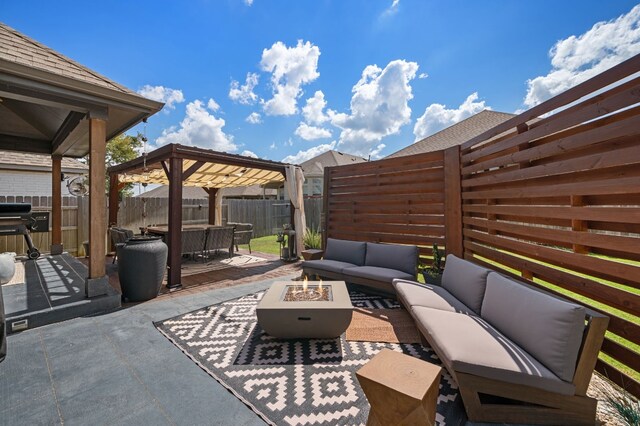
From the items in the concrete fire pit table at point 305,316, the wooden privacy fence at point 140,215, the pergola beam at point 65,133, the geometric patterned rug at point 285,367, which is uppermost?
the pergola beam at point 65,133

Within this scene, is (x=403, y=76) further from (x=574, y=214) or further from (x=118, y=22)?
(x=574, y=214)

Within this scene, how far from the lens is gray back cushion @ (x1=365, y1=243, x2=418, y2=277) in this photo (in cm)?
447

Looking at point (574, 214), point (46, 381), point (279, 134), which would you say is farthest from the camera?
point (279, 134)

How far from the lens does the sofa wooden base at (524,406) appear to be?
Answer: 1.69 m

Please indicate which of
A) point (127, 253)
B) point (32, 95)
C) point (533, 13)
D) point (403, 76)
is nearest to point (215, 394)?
point (127, 253)

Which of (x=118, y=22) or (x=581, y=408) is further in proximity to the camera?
(x=118, y=22)

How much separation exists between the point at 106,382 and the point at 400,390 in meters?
2.46

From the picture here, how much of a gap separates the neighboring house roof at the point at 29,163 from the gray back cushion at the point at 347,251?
895 cm

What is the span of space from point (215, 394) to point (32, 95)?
13.9ft

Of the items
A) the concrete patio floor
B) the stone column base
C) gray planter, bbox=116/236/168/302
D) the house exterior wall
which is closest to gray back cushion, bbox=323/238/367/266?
gray planter, bbox=116/236/168/302

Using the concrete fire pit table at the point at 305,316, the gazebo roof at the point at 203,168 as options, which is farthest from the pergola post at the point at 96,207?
the concrete fire pit table at the point at 305,316

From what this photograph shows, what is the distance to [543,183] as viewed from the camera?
8.09 ft

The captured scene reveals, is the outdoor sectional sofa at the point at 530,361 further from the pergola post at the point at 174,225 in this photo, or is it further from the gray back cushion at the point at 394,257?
the pergola post at the point at 174,225

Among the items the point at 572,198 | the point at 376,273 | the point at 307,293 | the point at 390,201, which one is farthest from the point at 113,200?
the point at 572,198
